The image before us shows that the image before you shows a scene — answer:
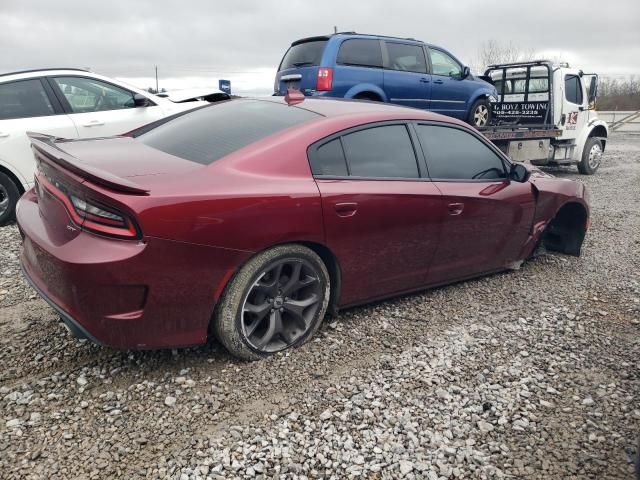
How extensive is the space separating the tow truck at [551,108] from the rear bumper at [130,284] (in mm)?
8694

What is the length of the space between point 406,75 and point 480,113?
2.33m

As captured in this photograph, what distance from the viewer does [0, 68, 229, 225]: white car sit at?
5699 mm

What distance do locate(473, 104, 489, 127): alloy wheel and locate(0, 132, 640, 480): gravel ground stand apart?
674 centimetres

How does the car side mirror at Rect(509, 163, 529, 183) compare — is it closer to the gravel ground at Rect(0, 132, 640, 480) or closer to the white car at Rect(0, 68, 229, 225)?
the gravel ground at Rect(0, 132, 640, 480)

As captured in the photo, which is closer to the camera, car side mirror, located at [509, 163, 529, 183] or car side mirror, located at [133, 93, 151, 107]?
car side mirror, located at [509, 163, 529, 183]

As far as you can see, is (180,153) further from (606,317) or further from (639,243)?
(639,243)

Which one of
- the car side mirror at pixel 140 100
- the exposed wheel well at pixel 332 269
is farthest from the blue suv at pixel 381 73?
the exposed wheel well at pixel 332 269

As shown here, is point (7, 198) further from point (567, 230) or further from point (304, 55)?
point (567, 230)

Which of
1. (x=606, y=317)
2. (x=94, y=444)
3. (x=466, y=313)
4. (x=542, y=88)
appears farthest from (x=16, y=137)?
(x=542, y=88)

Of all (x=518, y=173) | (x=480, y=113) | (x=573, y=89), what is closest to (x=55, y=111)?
(x=518, y=173)

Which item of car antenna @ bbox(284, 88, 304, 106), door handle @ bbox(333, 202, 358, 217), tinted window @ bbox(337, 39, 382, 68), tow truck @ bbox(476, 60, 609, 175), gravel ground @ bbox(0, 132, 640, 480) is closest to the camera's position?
gravel ground @ bbox(0, 132, 640, 480)

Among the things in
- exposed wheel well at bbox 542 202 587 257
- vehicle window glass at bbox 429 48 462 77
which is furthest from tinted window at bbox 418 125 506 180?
vehicle window glass at bbox 429 48 462 77

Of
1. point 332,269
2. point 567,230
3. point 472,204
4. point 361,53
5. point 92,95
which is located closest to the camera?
point 332,269

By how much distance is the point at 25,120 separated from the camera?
5797 mm
